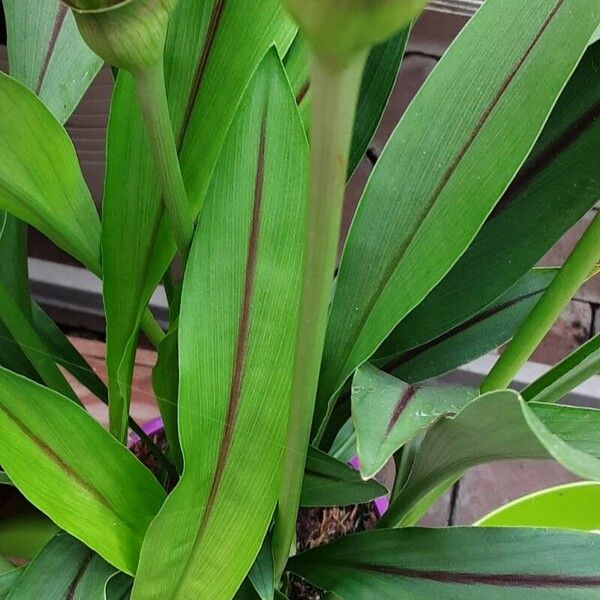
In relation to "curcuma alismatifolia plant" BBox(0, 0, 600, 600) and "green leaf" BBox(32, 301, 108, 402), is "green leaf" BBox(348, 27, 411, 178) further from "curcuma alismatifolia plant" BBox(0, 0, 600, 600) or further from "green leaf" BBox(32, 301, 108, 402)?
"green leaf" BBox(32, 301, 108, 402)

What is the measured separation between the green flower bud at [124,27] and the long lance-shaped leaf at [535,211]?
199 millimetres

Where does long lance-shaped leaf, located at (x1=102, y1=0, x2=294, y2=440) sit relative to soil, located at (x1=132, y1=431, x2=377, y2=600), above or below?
above

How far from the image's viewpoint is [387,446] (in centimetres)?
20

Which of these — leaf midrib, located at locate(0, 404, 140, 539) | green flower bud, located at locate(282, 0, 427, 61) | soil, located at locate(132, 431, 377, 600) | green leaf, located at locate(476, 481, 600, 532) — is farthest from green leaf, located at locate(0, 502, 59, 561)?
green flower bud, located at locate(282, 0, 427, 61)

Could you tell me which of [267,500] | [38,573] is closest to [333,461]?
[267,500]

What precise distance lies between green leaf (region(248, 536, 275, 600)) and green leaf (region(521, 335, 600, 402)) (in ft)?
0.48

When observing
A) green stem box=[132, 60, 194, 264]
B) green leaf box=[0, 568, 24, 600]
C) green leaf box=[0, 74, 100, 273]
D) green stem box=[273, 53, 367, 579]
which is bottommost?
green leaf box=[0, 568, 24, 600]

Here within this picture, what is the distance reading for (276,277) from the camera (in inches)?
11.3

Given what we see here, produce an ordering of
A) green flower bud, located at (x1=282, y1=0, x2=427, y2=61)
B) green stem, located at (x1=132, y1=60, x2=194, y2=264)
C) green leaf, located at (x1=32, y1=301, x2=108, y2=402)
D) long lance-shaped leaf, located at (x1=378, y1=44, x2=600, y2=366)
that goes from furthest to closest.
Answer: green leaf, located at (x1=32, y1=301, x2=108, y2=402)
long lance-shaped leaf, located at (x1=378, y1=44, x2=600, y2=366)
green stem, located at (x1=132, y1=60, x2=194, y2=264)
green flower bud, located at (x1=282, y1=0, x2=427, y2=61)

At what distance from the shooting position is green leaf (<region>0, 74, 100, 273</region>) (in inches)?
10.9

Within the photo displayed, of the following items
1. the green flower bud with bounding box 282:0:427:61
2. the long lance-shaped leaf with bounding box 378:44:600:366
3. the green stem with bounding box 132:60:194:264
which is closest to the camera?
the green flower bud with bounding box 282:0:427:61

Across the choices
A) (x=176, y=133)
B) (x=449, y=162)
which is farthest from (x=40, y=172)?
(x=449, y=162)

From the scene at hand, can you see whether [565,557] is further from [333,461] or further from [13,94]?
[13,94]

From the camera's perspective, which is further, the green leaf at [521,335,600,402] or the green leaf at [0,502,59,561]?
the green leaf at [0,502,59,561]
